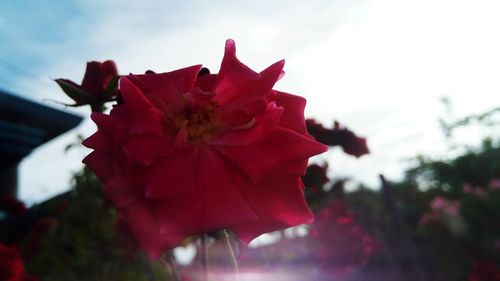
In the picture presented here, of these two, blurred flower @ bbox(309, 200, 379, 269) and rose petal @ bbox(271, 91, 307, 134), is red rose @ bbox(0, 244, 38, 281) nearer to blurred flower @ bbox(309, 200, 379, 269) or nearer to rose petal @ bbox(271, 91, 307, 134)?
rose petal @ bbox(271, 91, 307, 134)

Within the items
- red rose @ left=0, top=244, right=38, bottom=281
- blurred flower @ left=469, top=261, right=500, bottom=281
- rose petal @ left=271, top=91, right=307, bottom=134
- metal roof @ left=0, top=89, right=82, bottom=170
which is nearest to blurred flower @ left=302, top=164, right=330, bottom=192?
rose petal @ left=271, top=91, right=307, bottom=134

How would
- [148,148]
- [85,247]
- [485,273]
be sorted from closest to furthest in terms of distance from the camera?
[148,148] < [85,247] < [485,273]

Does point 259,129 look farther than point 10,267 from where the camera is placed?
No

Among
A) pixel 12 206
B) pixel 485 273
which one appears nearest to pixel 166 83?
pixel 12 206

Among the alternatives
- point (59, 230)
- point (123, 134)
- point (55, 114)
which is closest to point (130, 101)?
point (123, 134)

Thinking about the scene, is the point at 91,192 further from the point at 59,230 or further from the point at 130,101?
the point at 130,101

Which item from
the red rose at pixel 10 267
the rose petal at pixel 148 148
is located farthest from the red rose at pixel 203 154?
the red rose at pixel 10 267

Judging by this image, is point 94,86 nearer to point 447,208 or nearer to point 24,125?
point 24,125
